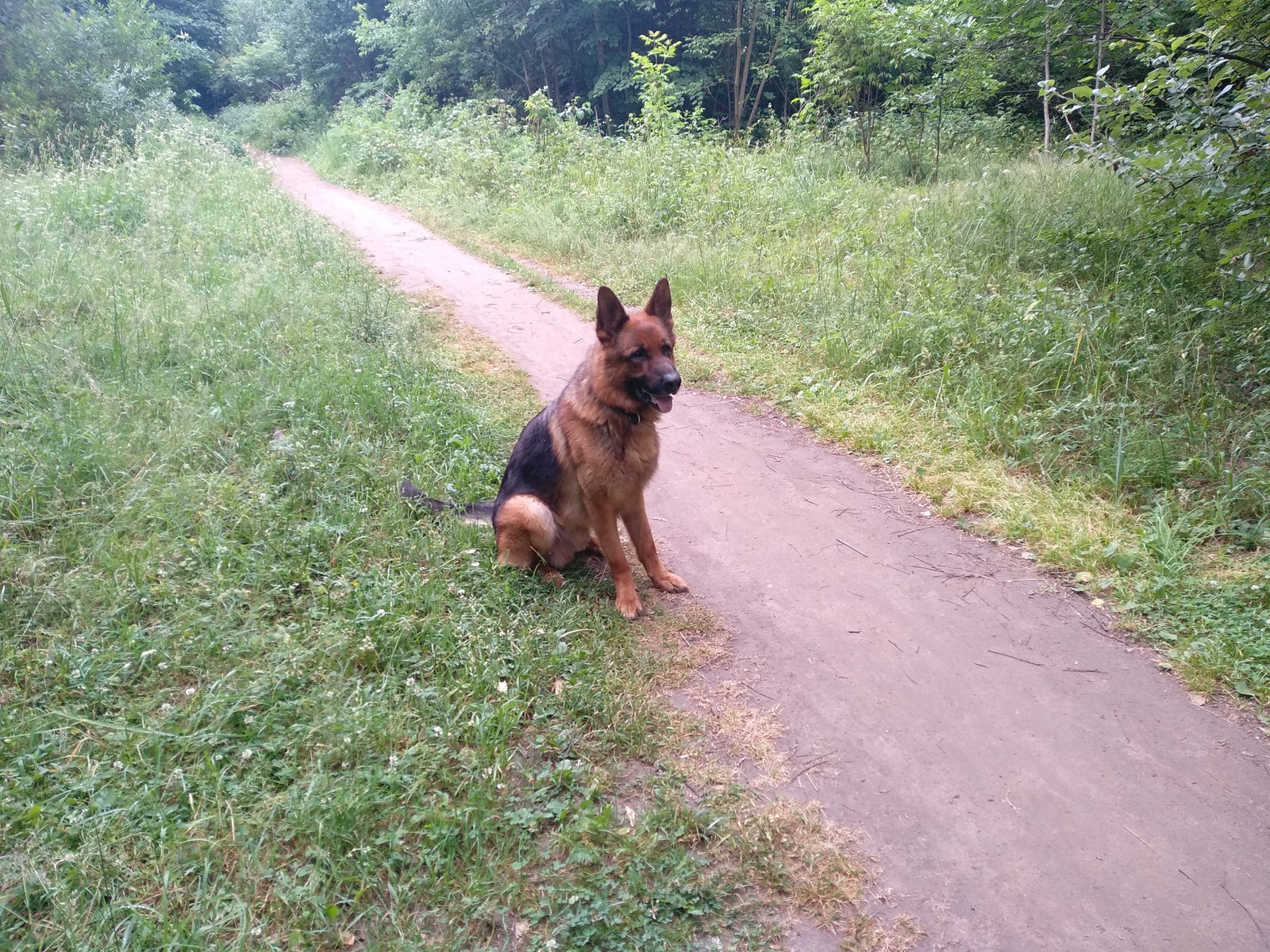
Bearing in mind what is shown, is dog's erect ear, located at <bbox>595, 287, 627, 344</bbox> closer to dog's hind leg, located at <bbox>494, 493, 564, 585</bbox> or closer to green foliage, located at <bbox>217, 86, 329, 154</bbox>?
dog's hind leg, located at <bbox>494, 493, 564, 585</bbox>

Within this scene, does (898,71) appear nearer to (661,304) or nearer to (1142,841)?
(661,304)

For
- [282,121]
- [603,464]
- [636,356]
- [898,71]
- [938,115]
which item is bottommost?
[603,464]

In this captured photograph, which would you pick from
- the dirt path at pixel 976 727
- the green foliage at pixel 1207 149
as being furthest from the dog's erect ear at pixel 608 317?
the green foliage at pixel 1207 149

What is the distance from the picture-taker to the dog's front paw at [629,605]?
364cm

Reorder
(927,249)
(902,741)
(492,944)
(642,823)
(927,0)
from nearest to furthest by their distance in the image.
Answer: (492,944)
(642,823)
(902,741)
(927,249)
(927,0)

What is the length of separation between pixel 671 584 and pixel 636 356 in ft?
4.15

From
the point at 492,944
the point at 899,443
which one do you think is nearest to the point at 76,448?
the point at 492,944

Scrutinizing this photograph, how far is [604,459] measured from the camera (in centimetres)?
359

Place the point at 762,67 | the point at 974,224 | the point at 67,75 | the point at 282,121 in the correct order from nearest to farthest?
the point at 974,224 < the point at 67,75 < the point at 762,67 < the point at 282,121

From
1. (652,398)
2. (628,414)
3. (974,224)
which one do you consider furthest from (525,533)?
(974,224)

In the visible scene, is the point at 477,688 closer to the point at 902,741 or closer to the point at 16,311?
the point at 902,741

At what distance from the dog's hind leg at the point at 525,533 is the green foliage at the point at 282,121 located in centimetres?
2949

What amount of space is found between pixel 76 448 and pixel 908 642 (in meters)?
4.80

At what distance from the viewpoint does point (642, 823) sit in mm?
2486
